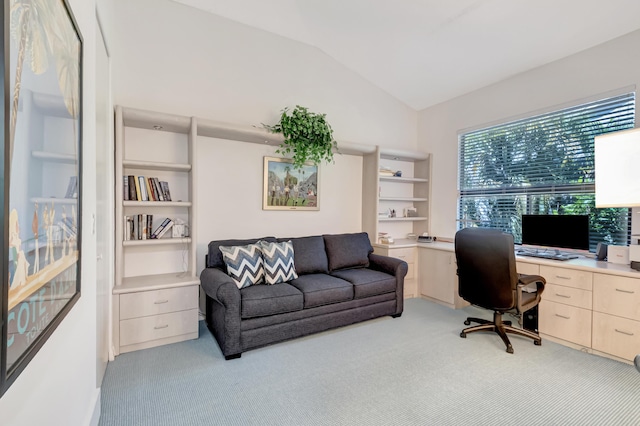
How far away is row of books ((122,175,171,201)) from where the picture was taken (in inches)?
109

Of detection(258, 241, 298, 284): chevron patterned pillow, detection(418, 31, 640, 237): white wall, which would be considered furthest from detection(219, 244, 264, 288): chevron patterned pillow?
detection(418, 31, 640, 237): white wall

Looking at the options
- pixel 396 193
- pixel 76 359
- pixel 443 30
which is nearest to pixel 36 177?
pixel 76 359

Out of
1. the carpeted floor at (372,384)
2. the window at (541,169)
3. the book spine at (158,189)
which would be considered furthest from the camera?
the window at (541,169)

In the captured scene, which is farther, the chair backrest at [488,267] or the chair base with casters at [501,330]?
the chair base with casters at [501,330]

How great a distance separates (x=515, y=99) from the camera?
3740mm

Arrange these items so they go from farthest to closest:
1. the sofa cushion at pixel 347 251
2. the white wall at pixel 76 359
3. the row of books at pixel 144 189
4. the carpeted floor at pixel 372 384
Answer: the sofa cushion at pixel 347 251 → the row of books at pixel 144 189 → the carpeted floor at pixel 372 384 → the white wall at pixel 76 359

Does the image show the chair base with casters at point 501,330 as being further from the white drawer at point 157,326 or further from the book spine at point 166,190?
the book spine at point 166,190

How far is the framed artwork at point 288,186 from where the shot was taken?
146 inches

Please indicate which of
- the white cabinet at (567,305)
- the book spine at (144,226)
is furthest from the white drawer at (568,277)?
the book spine at (144,226)

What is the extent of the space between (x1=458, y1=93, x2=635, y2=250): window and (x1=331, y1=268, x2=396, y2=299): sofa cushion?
1.67 metres

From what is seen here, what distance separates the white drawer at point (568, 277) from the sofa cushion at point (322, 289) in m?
1.91

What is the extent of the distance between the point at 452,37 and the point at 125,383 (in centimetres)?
436

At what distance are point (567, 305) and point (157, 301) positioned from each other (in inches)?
147

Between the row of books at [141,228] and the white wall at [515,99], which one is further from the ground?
the white wall at [515,99]
